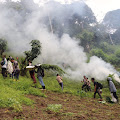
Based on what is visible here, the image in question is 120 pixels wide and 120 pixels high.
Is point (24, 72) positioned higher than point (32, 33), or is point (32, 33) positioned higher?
point (32, 33)

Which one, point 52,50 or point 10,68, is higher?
point 52,50

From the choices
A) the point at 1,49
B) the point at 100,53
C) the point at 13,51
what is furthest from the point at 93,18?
the point at 1,49

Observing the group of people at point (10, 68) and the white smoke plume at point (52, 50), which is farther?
the white smoke plume at point (52, 50)

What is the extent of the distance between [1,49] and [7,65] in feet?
18.1

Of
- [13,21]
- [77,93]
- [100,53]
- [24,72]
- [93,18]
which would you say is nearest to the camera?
[77,93]

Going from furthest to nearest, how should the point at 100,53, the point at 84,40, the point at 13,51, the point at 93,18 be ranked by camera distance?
the point at 93,18, the point at 84,40, the point at 100,53, the point at 13,51

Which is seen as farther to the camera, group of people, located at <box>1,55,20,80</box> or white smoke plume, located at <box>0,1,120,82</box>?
white smoke plume, located at <box>0,1,120,82</box>

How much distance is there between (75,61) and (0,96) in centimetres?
1190

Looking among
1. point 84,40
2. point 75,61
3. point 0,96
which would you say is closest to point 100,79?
point 75,61

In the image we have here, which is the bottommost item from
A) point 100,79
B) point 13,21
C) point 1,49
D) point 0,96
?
point 100,79

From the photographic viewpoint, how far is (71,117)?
354 cm

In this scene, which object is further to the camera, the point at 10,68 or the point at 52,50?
the point at 52,50

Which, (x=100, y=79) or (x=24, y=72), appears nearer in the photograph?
(x=24, y=72)

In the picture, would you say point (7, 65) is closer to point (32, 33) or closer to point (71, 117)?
point (71, 117)
